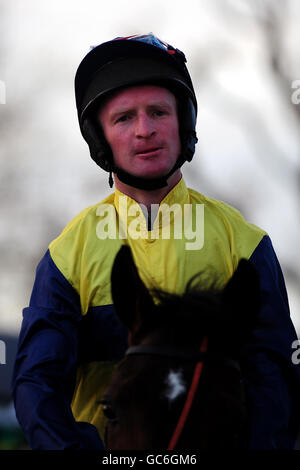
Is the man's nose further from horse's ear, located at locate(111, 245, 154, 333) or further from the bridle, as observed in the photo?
the bridle

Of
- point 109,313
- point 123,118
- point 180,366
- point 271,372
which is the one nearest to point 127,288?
point 180,366

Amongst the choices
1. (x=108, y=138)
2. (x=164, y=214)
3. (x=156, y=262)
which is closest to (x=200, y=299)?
(x=156, y=262)

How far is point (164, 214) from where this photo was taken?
329cm

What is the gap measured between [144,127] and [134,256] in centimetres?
56

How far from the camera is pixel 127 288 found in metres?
2.40

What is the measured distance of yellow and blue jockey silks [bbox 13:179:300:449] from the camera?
109 inches

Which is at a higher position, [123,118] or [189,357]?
[123,118]

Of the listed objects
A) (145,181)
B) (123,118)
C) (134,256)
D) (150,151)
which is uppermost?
(123,118)

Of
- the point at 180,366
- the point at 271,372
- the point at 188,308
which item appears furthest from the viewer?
→ the point at 271,372

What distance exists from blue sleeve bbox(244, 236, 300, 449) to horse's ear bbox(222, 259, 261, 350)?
32cm

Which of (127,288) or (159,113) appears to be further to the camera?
(159,113)

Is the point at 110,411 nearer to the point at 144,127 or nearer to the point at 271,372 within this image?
the point at 271,372

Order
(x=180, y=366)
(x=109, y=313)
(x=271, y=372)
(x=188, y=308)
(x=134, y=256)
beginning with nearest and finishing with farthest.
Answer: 1. (x=180, y=366)
2. (x=188, y=308)
3. (x=271, y=372)
4. (x=109, y=313)
5. (x=134, y=256)
